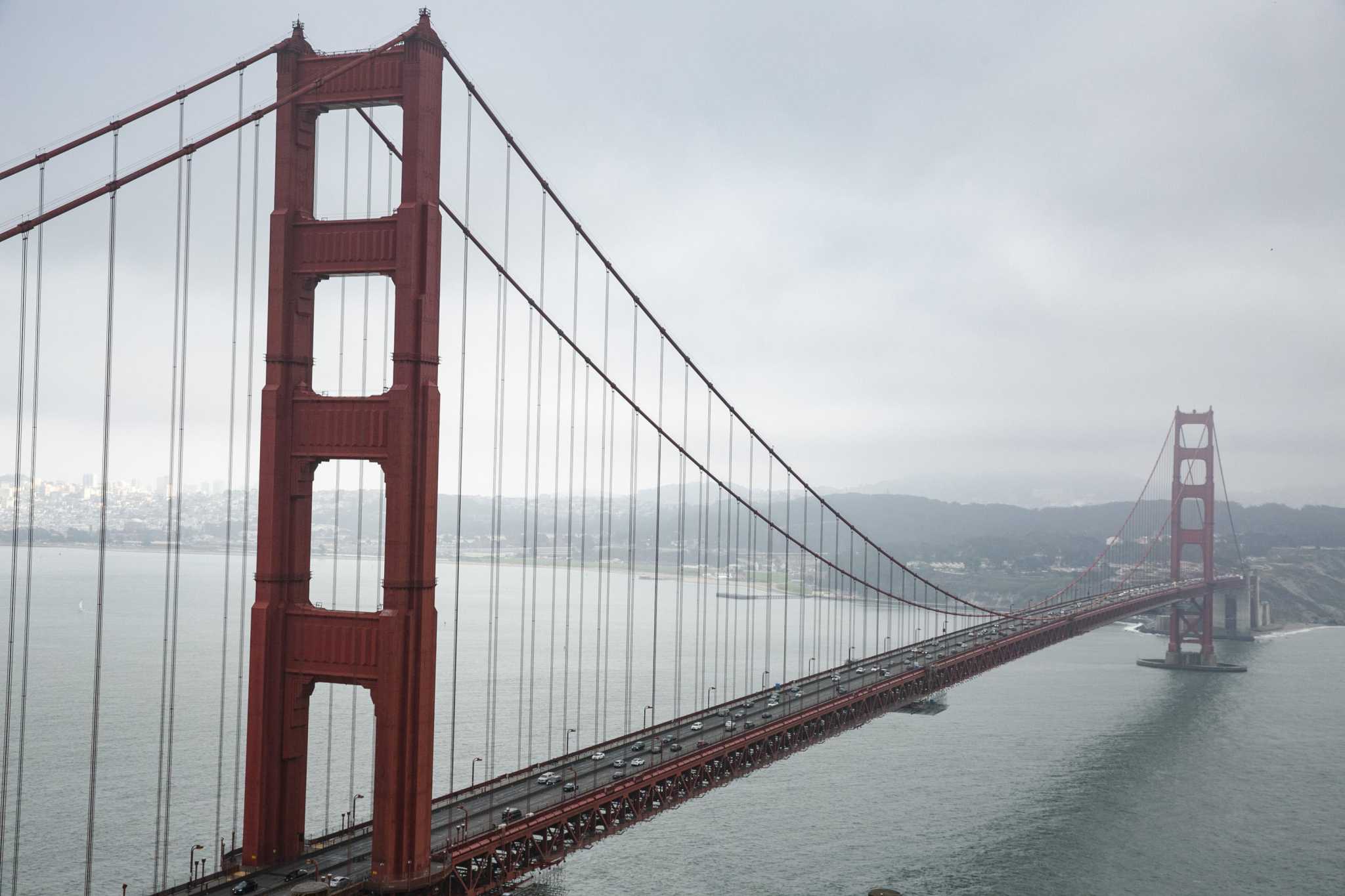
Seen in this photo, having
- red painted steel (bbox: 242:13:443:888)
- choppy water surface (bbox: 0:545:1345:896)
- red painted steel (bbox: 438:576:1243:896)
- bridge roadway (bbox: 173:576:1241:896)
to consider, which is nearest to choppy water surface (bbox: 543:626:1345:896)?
choppy water surface (bbox: 0:545:1345:896)

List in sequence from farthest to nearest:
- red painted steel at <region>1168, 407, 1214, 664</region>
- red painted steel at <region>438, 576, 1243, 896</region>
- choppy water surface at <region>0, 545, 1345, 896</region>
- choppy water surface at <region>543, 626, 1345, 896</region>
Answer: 1. red painted steel at <region>1168, 407, 1214, 664</region>
2. choppy water surface at <region>0, 545, 1345, 896</region>
3. choppy water surface at <region>543, 626, 1345, 896</region>
4. red painted steel at <region>438, 576, 1243, 896</region>

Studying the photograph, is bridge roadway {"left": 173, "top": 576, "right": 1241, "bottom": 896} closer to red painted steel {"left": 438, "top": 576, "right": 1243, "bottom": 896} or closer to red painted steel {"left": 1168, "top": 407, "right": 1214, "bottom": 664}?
red painted steel {"left": 438, "top": 576, "right": 1243, "bottom": 896}

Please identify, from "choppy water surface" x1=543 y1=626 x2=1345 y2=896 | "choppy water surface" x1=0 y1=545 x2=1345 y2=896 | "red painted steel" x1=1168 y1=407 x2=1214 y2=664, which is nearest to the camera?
"choppy water surface" x1=543 y1=626 x2=1345 y2=896

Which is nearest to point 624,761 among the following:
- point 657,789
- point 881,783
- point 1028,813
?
point 657,789

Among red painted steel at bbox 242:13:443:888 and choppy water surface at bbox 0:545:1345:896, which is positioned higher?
red painted steel at bbox 242:13:443:888

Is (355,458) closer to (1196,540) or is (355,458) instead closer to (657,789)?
(657,789)

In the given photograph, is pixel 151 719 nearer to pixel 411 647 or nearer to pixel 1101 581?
pixel 411 647

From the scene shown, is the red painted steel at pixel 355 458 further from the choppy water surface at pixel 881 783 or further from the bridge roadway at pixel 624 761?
the choppy water surface at pixel 881 783
